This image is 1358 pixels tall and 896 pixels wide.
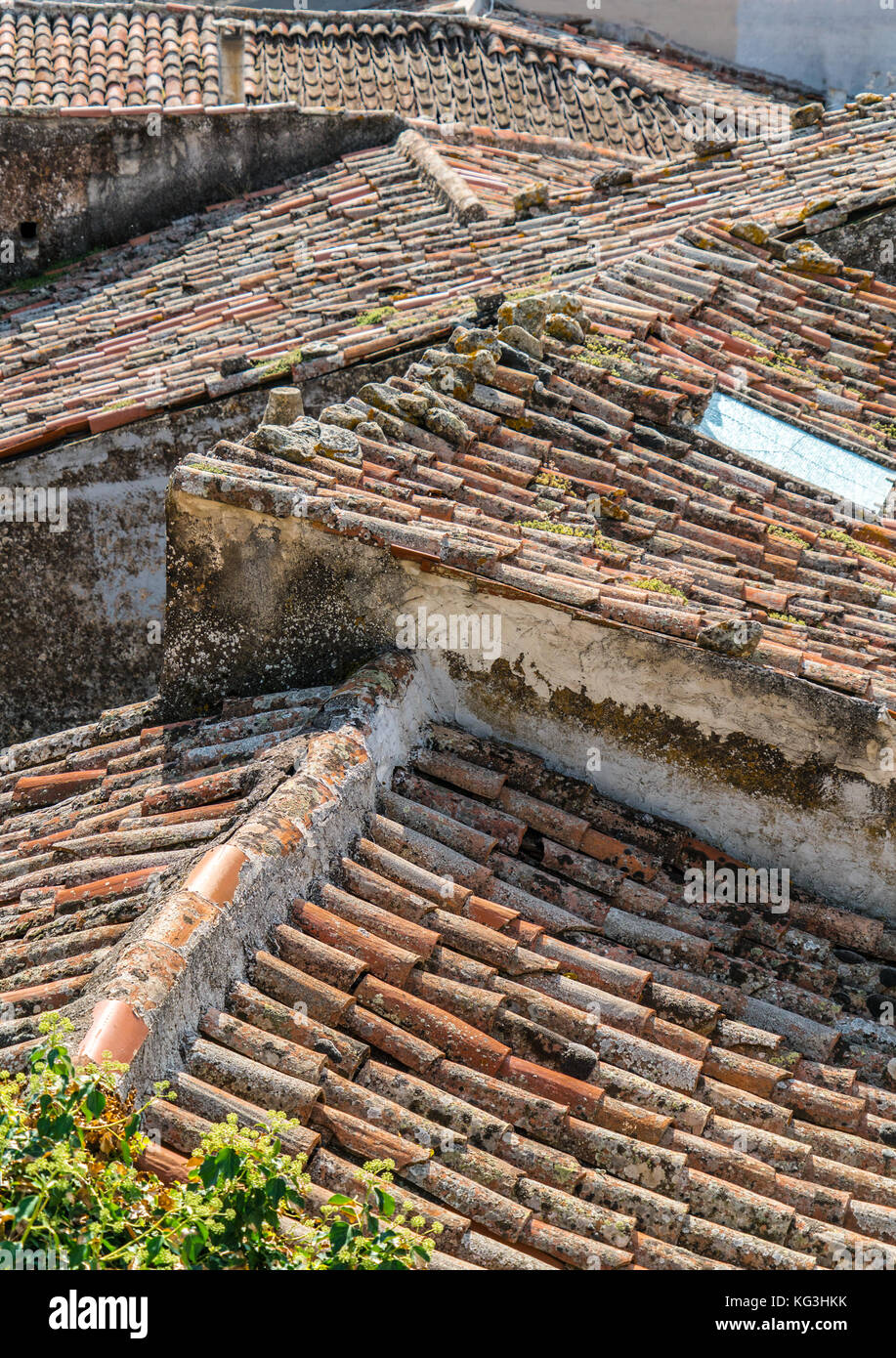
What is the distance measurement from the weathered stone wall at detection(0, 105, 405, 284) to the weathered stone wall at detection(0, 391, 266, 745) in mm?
5224

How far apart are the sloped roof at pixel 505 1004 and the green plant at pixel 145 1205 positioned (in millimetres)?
540

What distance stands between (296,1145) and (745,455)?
4821 millimetres

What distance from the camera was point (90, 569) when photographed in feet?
29.1

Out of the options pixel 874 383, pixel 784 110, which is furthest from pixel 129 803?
pixel 784 110

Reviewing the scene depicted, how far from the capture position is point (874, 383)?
841 centimetres

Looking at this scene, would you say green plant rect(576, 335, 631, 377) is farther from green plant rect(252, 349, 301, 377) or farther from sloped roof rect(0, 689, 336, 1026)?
sloped roof rect(0, 689, 336, 1026)

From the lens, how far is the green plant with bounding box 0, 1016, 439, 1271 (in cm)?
287

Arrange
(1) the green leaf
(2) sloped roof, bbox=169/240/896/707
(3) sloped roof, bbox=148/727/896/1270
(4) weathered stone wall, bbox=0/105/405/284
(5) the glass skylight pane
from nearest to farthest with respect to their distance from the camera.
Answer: (1) the green leaf → (3) sloped roof, bbox=148/727/896/1270 → (2) sloped roof, bbox=169/240/896/707 → (5) the glass skylight pane → (4) weathered stone wall, bbox=0/105/405/284

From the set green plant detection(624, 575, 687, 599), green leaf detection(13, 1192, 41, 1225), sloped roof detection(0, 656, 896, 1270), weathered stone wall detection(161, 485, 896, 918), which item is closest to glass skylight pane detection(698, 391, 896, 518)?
green plant detection(624, 575, 687, 599)

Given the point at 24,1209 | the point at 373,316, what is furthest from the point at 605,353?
the point at 24,1209

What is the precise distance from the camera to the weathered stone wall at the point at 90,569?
8.74 metres

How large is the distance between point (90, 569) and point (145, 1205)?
249 inches

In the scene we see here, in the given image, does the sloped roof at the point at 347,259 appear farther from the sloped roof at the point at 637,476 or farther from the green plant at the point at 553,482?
the green plant at the point at 553,482
